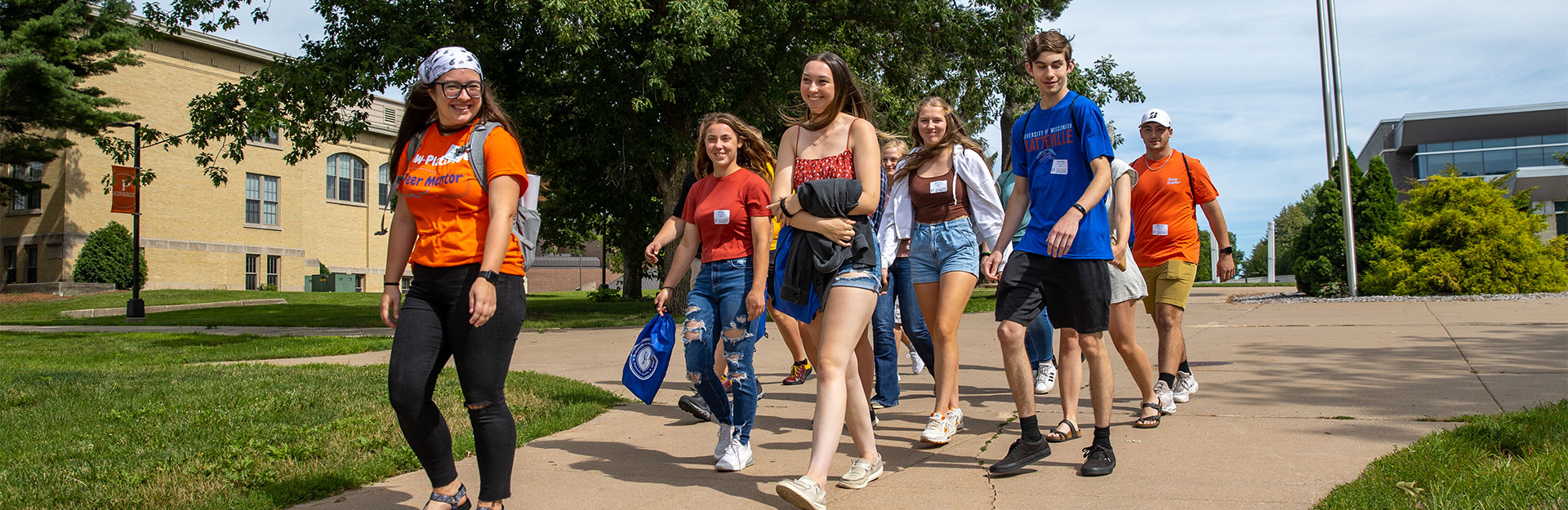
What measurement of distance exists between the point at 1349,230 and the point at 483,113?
18.3 metres

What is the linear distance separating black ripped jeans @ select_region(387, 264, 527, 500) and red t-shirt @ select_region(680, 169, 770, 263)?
4.68ft

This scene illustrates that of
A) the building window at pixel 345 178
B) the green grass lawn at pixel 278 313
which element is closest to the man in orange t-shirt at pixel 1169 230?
the green grass lawn at pixel 278 313

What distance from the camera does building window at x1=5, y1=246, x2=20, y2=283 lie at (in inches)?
1386

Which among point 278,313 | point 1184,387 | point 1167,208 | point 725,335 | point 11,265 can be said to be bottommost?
point 1184,387

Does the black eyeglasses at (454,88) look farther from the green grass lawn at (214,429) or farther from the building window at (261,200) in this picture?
the building window at (261,200)

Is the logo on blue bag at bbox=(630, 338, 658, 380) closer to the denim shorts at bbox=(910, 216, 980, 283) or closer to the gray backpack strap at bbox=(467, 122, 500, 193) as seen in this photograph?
the denim shorts at bbox=(910, 216, 980, 283)

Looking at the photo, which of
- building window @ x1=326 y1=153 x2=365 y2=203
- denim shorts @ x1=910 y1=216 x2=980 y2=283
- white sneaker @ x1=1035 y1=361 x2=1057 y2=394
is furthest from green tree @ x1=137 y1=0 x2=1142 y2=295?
building window @ x1=326 y1=153 x2=365 y2=203

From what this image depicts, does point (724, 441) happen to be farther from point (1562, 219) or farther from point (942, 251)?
point (1562, 219)

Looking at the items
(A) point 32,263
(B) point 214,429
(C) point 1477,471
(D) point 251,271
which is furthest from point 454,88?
(D) point 251,271

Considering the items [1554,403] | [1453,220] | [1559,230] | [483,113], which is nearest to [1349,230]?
[1453,220]

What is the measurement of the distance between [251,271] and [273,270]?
115 centimetres

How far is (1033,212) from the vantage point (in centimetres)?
436

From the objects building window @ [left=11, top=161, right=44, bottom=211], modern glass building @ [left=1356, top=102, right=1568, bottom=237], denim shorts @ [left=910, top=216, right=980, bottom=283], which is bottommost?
denim shorts @ [left=910, top=216, right=980, bottom=283]

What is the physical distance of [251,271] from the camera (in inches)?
1596
